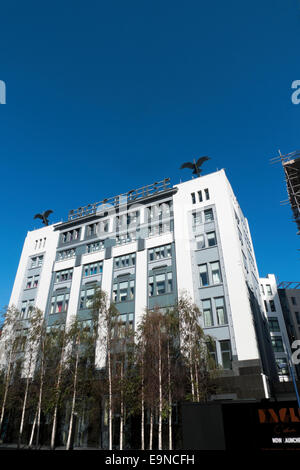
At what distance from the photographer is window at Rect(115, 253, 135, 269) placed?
133ft

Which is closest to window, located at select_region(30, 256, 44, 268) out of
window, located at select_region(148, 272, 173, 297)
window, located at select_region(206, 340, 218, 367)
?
window, located at select_region(148, 272, 173, 297)

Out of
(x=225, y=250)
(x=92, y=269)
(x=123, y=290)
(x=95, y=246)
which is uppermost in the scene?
(x=95, y=246)

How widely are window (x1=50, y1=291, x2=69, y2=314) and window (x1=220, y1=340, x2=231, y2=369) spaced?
2212 cm

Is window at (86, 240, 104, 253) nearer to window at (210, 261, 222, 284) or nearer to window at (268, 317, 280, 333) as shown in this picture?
window at (210, 261, 222, 284)

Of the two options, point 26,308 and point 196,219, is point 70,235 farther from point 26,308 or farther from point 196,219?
point 196,219

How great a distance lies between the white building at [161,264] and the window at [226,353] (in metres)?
0.09

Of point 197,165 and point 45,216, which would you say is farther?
point 45,216

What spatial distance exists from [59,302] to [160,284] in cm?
1600

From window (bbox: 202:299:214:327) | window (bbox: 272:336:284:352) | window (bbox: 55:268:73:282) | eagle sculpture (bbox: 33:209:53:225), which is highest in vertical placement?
eagle sculpture (bbox: 33:209:53:225)

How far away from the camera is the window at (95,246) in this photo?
147ft

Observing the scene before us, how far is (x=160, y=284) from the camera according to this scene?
3647 cm

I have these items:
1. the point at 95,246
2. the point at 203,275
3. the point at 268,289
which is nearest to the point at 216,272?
the point at 203,275
